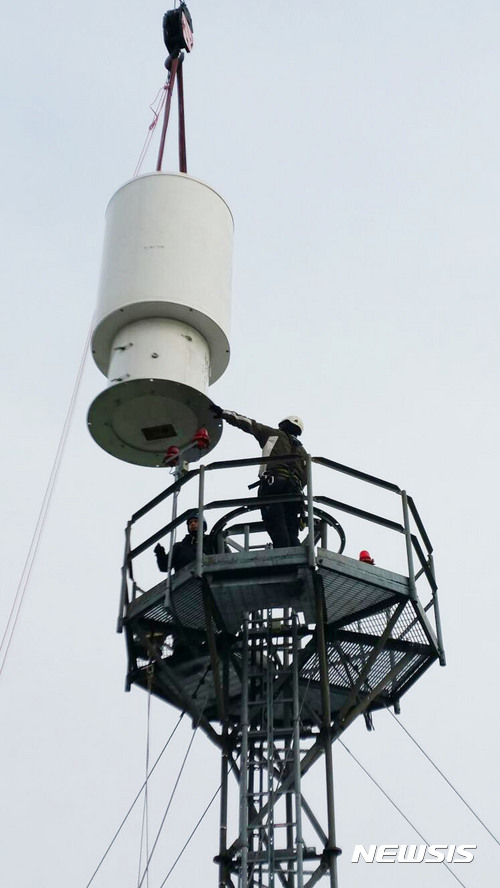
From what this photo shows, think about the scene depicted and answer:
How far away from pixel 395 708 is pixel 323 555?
3.20 m

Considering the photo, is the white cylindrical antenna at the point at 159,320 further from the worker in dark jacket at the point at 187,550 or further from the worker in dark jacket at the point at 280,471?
the worker in dark jacket at the point at 187,550

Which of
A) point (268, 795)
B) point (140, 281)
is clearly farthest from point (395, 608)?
point (140, 281)

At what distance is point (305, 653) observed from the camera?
602 inches

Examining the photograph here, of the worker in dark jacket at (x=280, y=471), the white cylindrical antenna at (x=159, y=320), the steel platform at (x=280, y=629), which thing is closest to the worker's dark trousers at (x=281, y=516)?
the worker in dark jacket at (x=280, y=471)

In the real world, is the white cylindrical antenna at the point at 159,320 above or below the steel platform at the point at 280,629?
above

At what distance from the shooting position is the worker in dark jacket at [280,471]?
15.2 meters

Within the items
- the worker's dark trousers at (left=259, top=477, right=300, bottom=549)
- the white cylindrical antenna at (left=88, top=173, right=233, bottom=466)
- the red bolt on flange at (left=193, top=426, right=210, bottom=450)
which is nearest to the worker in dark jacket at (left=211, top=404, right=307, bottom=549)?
the worker's dark trousers at (left=259, top=477, right=300, bottom=549)

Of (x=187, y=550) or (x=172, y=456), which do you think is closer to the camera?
(x=187, y=550)

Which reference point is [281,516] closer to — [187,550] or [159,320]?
[187,550]

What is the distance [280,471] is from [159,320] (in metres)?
2.71

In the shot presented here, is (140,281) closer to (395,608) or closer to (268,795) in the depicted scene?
(395,608)

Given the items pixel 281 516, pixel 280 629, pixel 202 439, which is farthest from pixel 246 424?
pixel 280 629

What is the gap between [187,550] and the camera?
1537 centimetres

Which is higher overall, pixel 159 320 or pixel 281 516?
pixel 159 320
